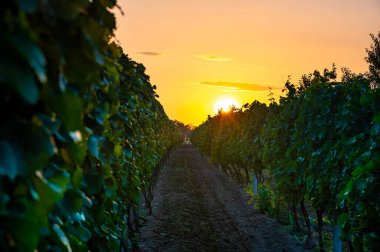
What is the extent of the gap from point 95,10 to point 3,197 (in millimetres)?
1202

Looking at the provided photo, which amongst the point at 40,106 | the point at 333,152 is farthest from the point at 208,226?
the point at 40,106

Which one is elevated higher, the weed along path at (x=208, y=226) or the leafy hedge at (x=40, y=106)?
the leafy hedge at (x=40, y=106)

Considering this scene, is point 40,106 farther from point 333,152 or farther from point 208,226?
point 208,226

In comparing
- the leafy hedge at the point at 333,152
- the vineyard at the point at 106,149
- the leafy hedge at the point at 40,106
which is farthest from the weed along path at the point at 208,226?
the leafy hedge at the point at 40,106

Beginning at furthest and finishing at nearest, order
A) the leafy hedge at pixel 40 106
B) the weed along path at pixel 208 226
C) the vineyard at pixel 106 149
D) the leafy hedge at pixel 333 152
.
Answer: the weed along path at pixel 208 226 < the leafy hedge at pixel 333 152 < the vineyard at pixel 106 149 < the leafy hedge at pixel 40 106

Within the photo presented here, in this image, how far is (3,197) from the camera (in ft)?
4.99

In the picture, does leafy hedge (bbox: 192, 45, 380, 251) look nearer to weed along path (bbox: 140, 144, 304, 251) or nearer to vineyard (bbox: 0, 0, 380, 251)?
vineyard (bbox: 0, 0, 380, 251)

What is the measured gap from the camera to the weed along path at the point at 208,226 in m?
9.07

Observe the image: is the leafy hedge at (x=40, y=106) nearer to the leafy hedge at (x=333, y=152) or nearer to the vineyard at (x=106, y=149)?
the vineyard at (x=106, y=149)

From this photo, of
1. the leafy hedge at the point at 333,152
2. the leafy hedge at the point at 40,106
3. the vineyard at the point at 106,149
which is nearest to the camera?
the leafy hedge at the point at 40,106

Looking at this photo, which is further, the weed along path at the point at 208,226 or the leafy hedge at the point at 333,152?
the weed along path at the point at 208,226

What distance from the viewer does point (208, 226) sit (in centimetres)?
1072

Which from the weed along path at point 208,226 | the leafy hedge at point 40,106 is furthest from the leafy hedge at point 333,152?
the leafy hedge at point 40,106

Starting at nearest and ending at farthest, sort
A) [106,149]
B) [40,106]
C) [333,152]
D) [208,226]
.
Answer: [40,106], [106,149], [333,152], [208,226]
